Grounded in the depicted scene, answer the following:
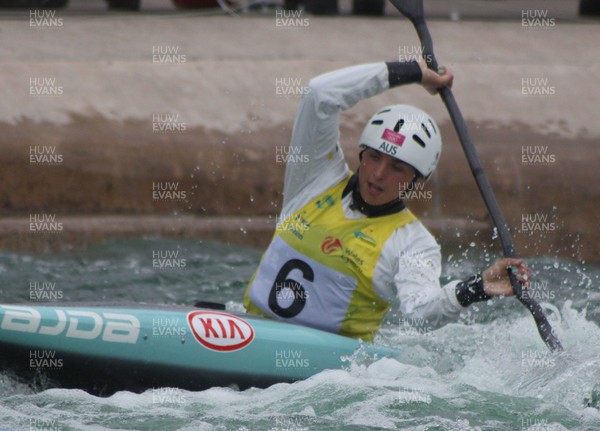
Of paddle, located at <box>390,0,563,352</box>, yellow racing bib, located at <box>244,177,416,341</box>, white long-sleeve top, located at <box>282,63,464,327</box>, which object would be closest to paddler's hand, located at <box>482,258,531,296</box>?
white long-sleeve top, located at <box>282,63,464,327</box>

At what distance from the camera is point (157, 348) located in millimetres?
5305

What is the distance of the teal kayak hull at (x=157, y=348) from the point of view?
203 inches

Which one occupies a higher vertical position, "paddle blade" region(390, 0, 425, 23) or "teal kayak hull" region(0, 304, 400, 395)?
"paddle blade" region(390, 0, 425, 23)

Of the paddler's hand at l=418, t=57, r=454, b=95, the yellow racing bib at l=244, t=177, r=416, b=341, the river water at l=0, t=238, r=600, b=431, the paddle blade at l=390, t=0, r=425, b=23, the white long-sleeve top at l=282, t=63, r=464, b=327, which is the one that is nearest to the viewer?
the river water at l=0, t=238, r=600, b=431

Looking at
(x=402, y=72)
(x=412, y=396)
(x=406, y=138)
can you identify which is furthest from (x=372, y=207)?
(x=412, y=396)

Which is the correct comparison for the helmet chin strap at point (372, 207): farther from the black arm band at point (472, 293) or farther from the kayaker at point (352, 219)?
the black arm band at point (472, 293)

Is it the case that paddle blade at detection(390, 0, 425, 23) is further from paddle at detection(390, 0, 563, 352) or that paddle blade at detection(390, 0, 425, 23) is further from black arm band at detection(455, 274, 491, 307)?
black arm band at detection(455, 274, 491, 307)

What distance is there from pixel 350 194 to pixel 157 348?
1202 mm

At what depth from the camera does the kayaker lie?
18.0ft

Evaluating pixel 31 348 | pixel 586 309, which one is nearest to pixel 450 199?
pixel 586 309

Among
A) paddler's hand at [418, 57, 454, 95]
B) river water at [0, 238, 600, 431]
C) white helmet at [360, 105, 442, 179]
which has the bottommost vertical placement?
river water at [0, 238, 600, 431]

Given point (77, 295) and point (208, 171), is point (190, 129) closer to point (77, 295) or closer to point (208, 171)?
point (208, 171)

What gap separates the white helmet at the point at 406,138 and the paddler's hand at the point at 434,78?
0.21 metres

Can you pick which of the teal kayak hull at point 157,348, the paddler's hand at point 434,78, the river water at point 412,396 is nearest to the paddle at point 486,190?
the paddler's hand at point 434,78
